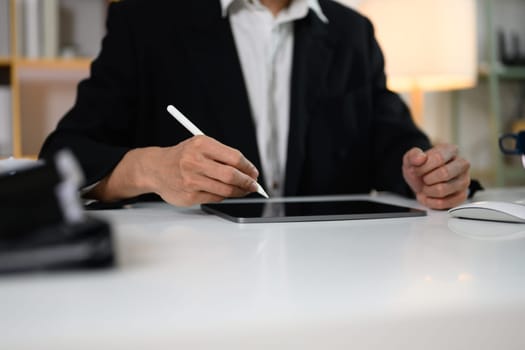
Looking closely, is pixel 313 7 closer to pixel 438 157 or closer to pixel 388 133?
pixel 388 133

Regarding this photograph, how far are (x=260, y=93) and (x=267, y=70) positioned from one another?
0.21 ft

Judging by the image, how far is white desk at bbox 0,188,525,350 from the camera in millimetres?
291

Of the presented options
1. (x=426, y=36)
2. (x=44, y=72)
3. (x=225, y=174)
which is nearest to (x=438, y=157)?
(x=225, y=174)

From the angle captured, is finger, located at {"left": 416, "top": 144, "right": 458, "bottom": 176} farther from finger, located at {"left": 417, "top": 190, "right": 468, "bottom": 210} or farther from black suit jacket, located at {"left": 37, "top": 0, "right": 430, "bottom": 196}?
black suit jacket, located at {"left": 37, "top": 0, "right": 430, "bottom": 196}

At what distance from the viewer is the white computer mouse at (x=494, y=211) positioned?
0.69 meters

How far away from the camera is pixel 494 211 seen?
70 cm

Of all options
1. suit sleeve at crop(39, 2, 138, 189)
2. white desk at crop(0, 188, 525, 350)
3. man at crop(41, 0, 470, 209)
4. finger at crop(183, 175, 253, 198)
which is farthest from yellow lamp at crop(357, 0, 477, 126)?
white desk at crop(0, 188, 525, 350)

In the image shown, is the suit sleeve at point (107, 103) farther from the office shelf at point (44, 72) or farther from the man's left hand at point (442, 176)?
the office shelf at point (44, 72)

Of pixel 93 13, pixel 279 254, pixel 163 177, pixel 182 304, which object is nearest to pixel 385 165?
pixel 163 177

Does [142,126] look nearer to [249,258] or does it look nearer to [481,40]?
[249,258]

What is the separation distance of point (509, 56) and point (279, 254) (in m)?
A: 3.05

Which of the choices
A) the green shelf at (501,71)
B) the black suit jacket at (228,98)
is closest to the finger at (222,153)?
the black suit jacket at (228,98)

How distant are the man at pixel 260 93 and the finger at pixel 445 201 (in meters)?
0.19

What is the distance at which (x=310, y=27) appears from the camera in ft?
4.65
